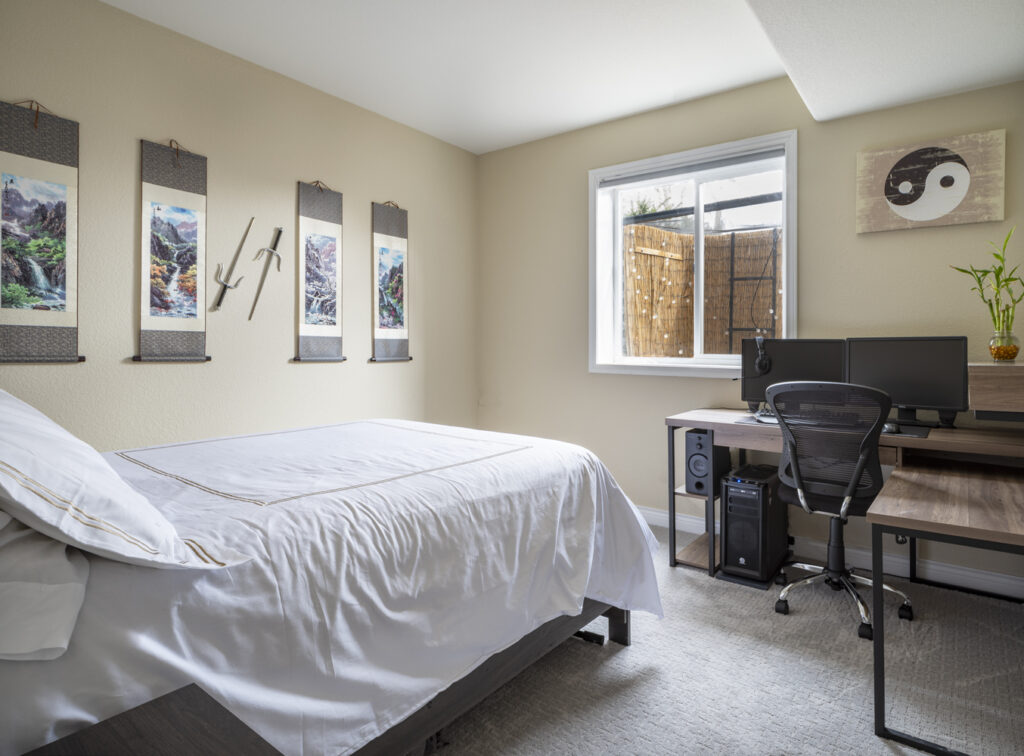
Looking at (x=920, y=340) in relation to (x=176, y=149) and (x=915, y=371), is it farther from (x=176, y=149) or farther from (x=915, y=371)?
(x=176, y=149)

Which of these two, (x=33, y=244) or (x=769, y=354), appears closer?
(x=33, y=244)

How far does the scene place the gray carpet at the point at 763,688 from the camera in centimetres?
176

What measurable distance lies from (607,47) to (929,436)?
2.38 metres

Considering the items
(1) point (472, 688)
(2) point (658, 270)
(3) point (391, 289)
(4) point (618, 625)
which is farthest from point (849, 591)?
(3) point (391, 289)

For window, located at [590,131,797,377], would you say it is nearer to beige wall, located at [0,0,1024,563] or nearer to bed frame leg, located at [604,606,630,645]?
beige wall, located at [0,0,1024,563]

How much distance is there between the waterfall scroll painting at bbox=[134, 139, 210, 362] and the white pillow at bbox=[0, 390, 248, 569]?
1.85 metres

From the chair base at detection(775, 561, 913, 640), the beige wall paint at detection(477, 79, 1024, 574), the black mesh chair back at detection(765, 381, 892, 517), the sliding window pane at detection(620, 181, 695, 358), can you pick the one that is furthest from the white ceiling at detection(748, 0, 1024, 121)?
the chair base at detection(775, 561, 913, 640)

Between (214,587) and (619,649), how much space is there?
1655 mm

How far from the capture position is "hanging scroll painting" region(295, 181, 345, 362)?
350 centimetres

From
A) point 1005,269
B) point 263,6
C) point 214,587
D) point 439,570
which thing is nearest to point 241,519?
point 214,587

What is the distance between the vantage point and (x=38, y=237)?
8.16ft

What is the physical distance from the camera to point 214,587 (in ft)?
3.62

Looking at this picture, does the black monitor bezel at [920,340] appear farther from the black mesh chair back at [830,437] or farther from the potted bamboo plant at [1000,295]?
the black mesh chair back at [830,437]

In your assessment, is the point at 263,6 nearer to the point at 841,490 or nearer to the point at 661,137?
the point at 661,137
